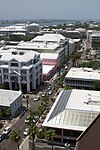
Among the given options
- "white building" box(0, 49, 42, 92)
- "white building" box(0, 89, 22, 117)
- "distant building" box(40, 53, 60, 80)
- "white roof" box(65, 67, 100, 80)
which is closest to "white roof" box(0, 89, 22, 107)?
"white building" box(0, 89, 22, 117)

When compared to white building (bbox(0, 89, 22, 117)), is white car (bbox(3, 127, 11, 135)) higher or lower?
lower

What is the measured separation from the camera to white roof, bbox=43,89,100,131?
44.6m

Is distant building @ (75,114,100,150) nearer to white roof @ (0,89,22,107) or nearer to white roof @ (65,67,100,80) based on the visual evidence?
white roof @ (0,89,22,107)

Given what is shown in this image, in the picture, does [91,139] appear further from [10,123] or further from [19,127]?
[10,123]

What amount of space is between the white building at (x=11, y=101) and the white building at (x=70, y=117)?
36.0ft

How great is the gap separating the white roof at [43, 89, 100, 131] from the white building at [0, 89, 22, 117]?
10805mm

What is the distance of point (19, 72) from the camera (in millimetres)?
70938

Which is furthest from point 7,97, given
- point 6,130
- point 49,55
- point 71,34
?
point 71,34

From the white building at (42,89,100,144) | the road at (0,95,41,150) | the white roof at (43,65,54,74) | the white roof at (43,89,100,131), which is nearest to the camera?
the white building at (42,89,100,144)

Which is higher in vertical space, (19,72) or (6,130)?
(19,72)

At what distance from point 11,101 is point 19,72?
1561 cm

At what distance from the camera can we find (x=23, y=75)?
7162 centimetres

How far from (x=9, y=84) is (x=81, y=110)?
1199 inches

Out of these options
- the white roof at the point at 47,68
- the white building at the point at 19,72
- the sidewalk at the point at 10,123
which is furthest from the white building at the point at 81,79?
the sidewalk at the point at 10,123
